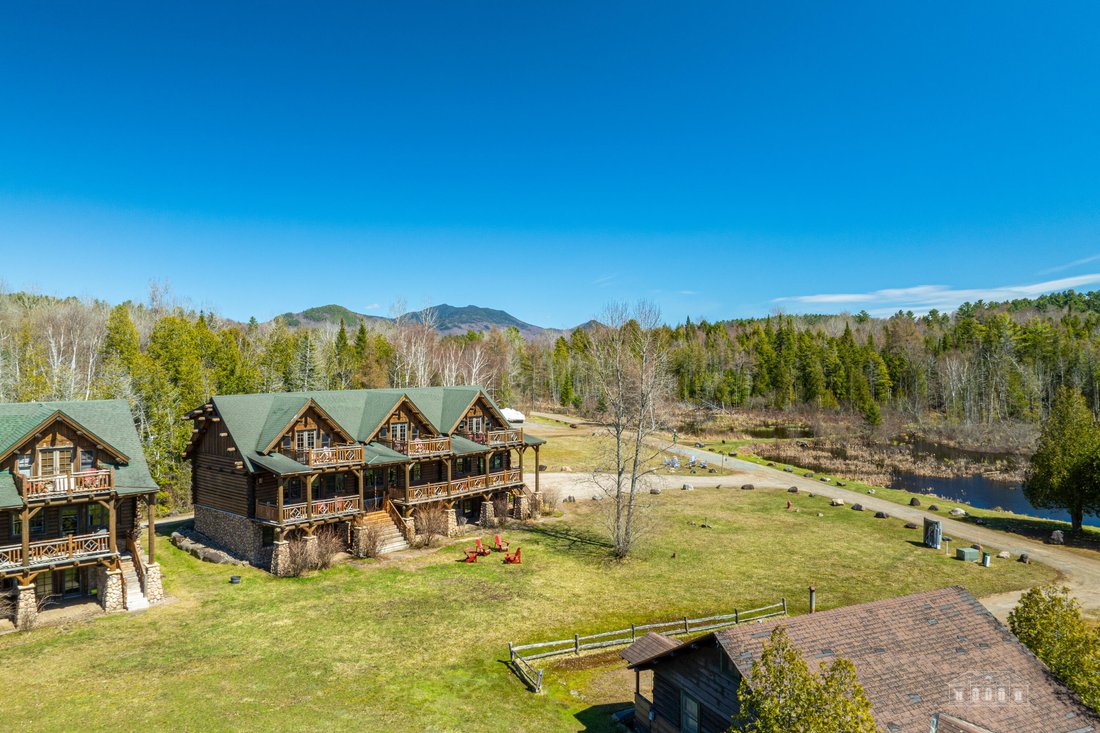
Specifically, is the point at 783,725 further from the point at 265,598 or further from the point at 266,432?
the point at 266,432

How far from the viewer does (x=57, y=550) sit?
23.8 meters

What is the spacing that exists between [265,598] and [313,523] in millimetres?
5048

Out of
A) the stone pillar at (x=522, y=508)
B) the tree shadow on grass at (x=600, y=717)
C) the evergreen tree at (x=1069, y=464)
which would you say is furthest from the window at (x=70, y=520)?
the evergreen tree at (x=1069, y=464)

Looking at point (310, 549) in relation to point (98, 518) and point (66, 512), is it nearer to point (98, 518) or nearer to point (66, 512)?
point (98, 518)

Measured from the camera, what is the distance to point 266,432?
33.0 meters

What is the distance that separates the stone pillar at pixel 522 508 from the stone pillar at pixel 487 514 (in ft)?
7.03

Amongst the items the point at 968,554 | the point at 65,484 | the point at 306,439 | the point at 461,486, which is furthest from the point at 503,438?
the point at 968,554

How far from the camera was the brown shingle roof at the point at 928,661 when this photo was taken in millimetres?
12023

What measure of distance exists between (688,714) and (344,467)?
74.9 ft

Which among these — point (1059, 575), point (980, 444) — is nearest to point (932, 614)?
point (1059, 575)

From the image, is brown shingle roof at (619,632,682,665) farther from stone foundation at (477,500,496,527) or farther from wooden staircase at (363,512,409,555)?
stone foundation at (477,500,496,527)

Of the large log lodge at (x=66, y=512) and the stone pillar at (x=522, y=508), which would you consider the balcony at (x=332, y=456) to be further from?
the stone pillar at (x=522, y=508)

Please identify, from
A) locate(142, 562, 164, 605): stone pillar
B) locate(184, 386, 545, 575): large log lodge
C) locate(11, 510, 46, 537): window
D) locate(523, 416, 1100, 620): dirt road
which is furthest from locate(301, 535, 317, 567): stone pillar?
locate(523, 416, 1100, 620): dirt road

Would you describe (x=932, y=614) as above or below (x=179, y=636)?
above
